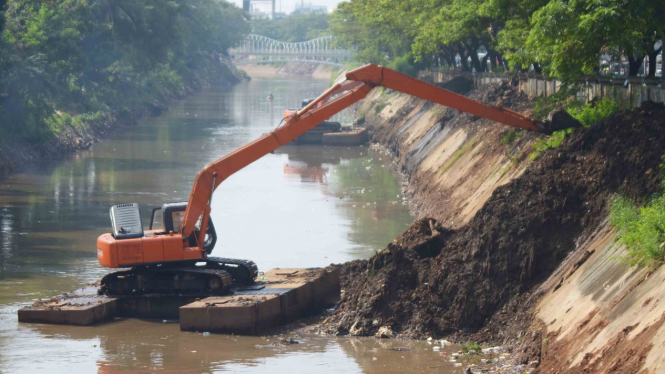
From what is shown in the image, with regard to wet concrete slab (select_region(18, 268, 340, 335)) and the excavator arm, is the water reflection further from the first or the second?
the excavator arm

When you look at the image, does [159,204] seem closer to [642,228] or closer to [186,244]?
[186,244]

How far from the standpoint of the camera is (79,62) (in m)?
62.0

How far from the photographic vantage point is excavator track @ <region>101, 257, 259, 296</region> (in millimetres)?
20484

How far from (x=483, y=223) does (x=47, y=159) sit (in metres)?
36.5

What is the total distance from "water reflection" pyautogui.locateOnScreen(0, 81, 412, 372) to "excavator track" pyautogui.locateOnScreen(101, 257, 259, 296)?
100 cm

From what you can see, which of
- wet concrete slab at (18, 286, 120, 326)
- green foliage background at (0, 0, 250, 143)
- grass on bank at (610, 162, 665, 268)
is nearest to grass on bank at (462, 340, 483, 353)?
grass on bank at (610, 162, 665, 268)

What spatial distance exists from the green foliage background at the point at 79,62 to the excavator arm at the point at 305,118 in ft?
92.9

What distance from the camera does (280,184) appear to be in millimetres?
44438

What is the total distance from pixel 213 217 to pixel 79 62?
31.7 metres

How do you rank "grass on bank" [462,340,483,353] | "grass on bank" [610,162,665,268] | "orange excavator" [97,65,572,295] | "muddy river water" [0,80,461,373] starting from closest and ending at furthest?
"grass on bank" [610,162,665,268], "grass on bank" [462,340,483,353], "muddy river water" [0,80,461,373], "orange excavator" [97,65,572,295]

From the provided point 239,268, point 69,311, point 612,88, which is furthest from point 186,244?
point 612,88

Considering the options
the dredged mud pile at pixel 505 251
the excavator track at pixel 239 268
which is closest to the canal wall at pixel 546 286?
the dredged mud pile at pixel 505 251

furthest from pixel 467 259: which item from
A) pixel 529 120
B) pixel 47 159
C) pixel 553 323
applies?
pixel 47 159

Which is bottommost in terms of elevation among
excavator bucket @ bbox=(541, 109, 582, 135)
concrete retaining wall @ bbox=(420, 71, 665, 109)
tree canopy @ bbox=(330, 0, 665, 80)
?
excavator bucket @ bbox=(541, 109, 582, 135)
